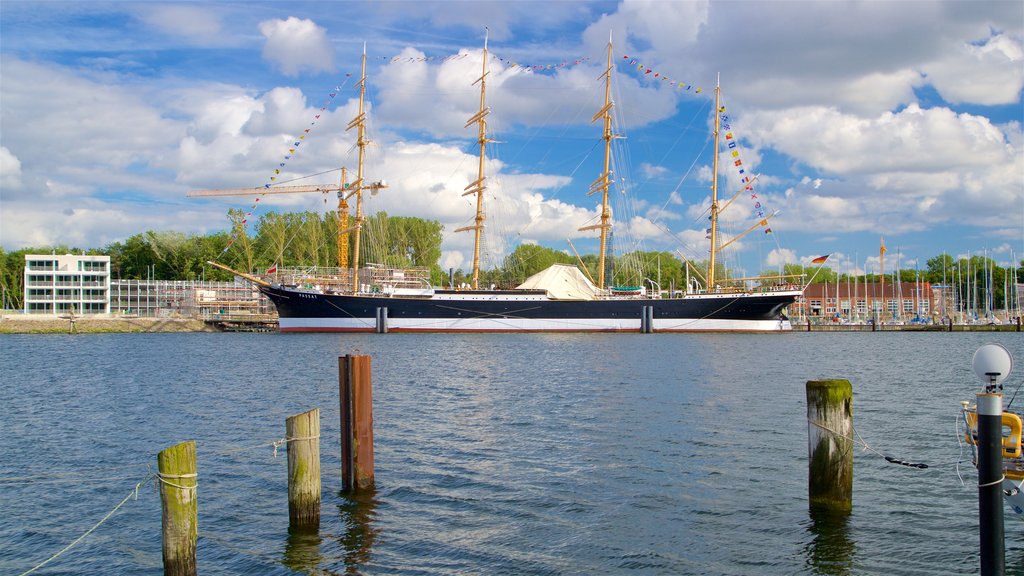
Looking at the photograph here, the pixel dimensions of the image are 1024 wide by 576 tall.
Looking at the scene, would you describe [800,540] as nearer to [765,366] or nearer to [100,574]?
[100,574]

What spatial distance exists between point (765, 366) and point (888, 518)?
2825 centimetres

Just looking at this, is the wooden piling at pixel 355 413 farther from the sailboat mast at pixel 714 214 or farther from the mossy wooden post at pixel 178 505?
the sailboat mast at pixel 714 214

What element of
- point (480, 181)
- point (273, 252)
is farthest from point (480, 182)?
point (273, 252)

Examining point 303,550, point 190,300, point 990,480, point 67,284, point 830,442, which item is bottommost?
point 303,550

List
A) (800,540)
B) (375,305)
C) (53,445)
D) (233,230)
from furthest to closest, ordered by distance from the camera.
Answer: (233,230), (375,305), (53,445), (800,540)

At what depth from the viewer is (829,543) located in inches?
437

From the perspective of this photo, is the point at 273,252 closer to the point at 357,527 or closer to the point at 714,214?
the point at 714,214

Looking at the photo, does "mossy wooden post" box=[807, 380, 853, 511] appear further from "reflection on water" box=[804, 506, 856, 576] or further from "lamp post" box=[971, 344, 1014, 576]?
"lamp post" box=[971, 344, 1014, 576]

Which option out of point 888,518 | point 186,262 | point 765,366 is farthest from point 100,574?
point 186,262

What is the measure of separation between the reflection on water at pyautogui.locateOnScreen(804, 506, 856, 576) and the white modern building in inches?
4389

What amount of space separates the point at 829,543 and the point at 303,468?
300 inches

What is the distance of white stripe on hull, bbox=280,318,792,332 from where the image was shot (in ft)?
260

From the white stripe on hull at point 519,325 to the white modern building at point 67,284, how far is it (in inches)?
1742

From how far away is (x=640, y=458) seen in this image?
1650cm
